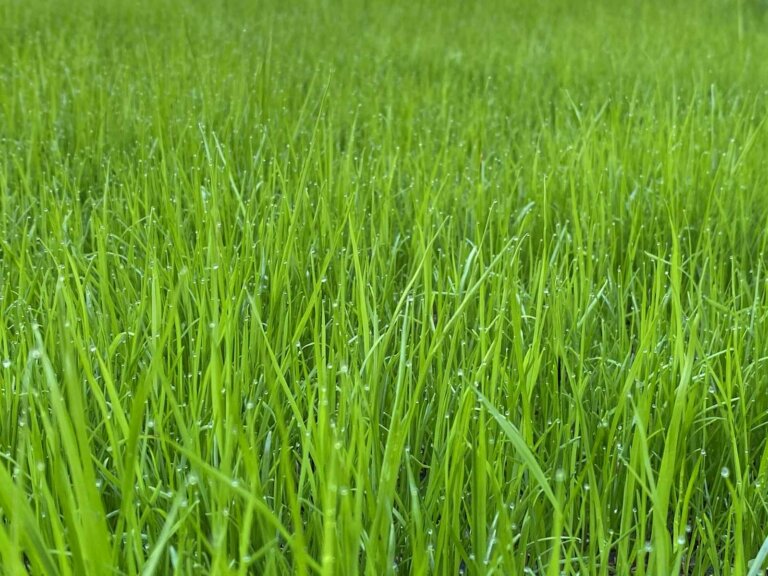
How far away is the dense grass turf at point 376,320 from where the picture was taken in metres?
0.95

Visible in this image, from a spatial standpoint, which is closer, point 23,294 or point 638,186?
point 23,294

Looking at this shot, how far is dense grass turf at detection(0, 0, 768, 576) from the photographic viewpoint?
3.13 feet

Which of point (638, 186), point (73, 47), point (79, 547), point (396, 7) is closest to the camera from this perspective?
point (79, 547)

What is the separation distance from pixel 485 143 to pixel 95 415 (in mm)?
1718

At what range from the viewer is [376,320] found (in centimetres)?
128

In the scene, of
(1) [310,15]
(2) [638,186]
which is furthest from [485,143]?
(1) [310,15]

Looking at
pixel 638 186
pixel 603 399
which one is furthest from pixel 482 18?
pixel 603 399

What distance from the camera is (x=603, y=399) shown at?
4.44 feet

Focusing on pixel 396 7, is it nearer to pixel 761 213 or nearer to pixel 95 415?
pixel 761 213

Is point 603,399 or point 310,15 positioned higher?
point 310,15

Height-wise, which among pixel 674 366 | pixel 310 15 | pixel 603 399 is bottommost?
pixel 603 399

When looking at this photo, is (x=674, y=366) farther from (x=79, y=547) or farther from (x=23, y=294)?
(x=23, y=294)

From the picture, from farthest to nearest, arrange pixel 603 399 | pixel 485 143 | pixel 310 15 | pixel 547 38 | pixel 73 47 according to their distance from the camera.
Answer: pixel 310 15 < pixel 547 38 < pixel 73 47 < pixel 485 143 < pixel 603 399

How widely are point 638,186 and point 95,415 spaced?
1358mm
